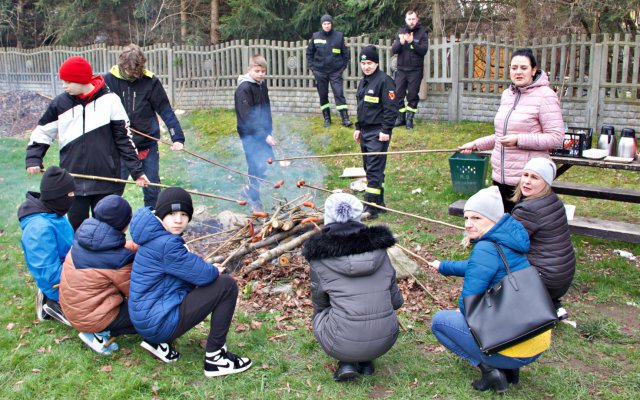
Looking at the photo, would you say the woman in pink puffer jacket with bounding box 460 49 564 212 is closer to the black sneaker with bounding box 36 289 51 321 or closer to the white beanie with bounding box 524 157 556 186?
the white beanie with bounding box 524 157 556 186

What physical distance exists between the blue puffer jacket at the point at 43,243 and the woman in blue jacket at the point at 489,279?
3.01m

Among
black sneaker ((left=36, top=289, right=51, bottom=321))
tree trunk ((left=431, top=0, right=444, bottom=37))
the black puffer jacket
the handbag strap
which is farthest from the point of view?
tree trunk ((left=431, top=0, right=444, bottom=37))

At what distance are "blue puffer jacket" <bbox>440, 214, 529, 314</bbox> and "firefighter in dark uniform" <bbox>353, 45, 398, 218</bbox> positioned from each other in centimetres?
391

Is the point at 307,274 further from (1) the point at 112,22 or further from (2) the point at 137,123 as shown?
(1) the point at 112,22

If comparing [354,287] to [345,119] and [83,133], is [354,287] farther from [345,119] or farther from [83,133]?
[345,119]

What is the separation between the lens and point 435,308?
5.17m

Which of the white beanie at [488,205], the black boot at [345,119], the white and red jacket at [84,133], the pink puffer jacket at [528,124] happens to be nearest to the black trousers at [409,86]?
the black boot at [345,119]

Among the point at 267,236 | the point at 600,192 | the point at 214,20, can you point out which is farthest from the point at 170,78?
the point at 600,192

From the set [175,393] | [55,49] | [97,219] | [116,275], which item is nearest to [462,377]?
[175,393]

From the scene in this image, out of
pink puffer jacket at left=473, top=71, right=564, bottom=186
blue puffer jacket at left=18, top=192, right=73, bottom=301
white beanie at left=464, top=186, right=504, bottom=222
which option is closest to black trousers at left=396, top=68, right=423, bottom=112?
pink puffer jacket at left=473, top=71, right=564, bottom=186

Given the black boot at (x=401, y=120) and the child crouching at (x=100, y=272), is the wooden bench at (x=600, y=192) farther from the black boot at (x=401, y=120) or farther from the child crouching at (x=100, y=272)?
the black boot at (x=401, y=120)

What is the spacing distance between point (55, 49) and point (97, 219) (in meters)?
18.4

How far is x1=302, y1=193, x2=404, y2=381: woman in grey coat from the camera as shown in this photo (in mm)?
3707

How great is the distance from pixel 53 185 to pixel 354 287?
8.49 feet
